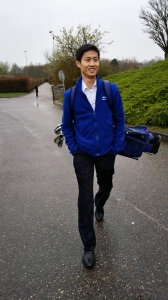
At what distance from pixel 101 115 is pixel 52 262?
5.03 feet

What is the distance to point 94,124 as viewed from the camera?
2615mm

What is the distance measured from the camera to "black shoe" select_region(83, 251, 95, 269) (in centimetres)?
261

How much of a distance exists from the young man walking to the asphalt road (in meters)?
0.27

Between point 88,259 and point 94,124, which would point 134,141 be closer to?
point 94,124

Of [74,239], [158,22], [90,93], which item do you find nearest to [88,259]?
[74,239]

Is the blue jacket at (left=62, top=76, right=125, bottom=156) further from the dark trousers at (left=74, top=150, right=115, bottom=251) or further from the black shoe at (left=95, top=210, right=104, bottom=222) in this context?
the black shoe at (left=95, top=210, right=104, bottom=222)

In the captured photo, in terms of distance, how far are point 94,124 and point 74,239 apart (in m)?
1.36

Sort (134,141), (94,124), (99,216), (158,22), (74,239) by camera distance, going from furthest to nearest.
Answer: (158,22) → (99,216) → (74,239) → (134,141) → (94,124)

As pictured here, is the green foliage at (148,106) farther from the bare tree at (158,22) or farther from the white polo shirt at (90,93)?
the bare tree at (158,22)

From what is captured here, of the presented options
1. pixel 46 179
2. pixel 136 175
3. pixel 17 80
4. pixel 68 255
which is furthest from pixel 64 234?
pixel 17 80

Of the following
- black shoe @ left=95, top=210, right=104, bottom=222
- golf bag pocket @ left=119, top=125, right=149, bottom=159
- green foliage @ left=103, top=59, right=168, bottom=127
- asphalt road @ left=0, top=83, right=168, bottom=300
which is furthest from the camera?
green foliage @ left=103, top=59, right=168, bottom=127

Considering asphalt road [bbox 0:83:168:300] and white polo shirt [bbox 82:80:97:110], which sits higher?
white polo shirt [bbox 82:80:97:110]

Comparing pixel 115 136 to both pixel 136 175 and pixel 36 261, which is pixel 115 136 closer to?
pixel 36 261

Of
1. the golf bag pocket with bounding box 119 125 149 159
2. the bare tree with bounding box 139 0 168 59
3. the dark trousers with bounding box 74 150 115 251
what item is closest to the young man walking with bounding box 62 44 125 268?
the dark trousers with bounding box 74 150 115 251
